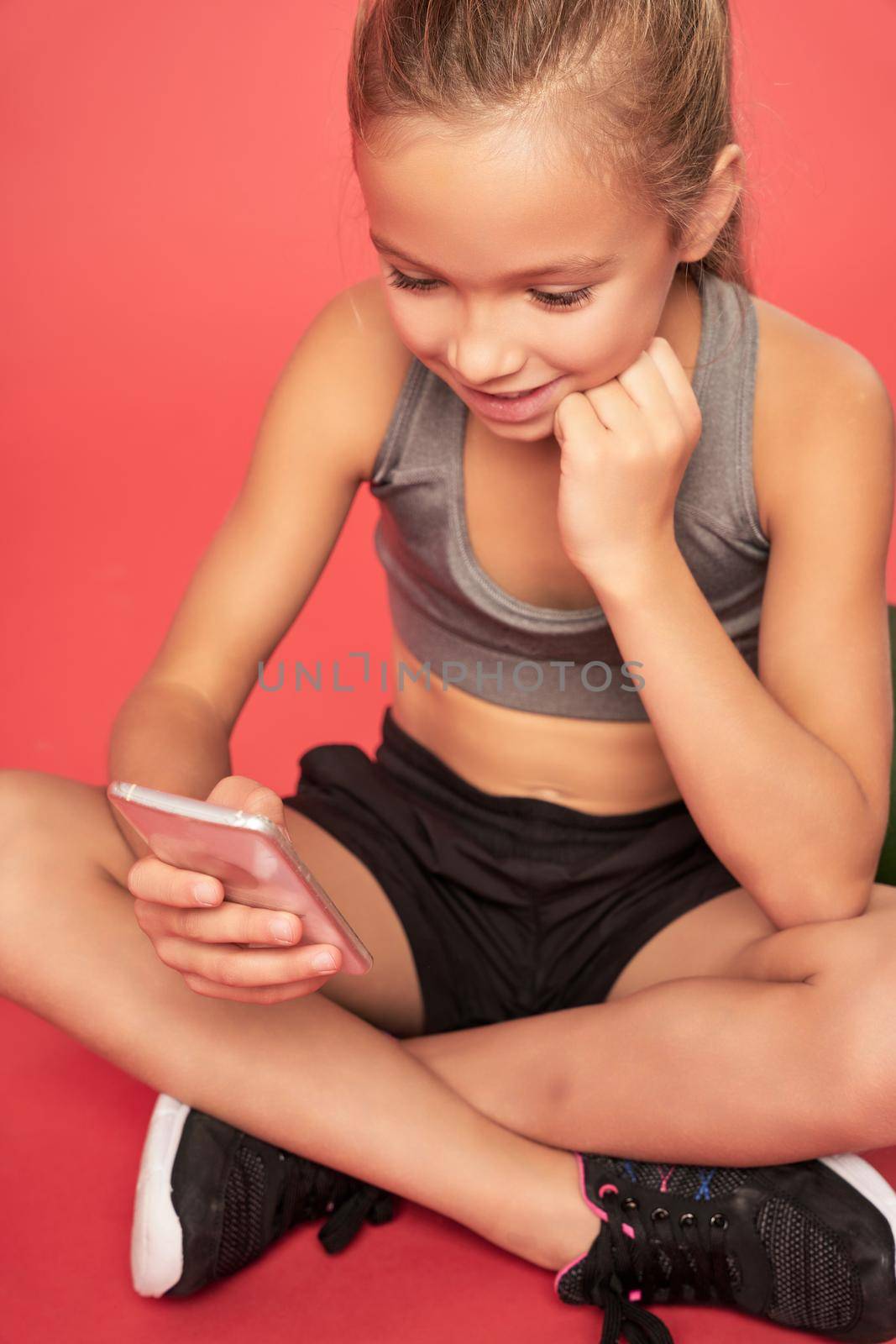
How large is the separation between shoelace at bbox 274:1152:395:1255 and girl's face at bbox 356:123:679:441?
22.0 inches

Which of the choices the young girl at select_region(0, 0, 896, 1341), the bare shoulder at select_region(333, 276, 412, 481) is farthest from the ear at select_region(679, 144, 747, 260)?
the bare shoulder at select_region(333, 276, 412, 481)

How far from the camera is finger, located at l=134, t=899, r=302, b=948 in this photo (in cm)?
97

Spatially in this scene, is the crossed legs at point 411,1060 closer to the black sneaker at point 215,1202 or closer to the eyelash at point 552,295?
the black sneaker at point 215,1202

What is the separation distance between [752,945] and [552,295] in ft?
1.60

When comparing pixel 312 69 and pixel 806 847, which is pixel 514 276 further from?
pixel 312 69

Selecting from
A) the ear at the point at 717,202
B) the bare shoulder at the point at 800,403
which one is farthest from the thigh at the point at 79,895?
the ear at the point at 717,202

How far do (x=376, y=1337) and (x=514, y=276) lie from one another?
707 millimetres

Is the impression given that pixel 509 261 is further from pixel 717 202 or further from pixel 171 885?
pixel 171 885

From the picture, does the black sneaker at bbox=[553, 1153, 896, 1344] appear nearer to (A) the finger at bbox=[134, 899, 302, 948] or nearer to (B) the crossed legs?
(B) the crossed legs

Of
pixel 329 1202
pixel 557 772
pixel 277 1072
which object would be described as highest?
pixel 557 772

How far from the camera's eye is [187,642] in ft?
4.23

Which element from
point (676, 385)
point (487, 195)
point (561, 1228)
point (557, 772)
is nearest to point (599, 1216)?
point (561, 1228)

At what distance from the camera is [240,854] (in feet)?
3.03

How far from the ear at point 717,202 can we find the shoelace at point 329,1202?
0.71 metres
